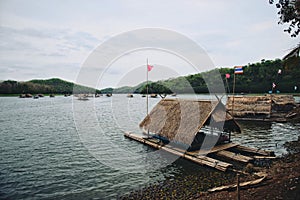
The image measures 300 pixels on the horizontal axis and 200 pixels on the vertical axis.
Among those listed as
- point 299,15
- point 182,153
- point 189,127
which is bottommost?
point 182,153

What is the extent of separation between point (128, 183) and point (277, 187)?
7.81 m

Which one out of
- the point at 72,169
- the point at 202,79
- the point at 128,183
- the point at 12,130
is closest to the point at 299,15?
the point at 128,183

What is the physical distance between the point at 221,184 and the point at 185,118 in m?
6.44

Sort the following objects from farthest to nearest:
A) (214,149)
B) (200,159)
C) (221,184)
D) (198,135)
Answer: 1. (198,135)
2. (214,149)
3. (200,159)
4. (221,184)

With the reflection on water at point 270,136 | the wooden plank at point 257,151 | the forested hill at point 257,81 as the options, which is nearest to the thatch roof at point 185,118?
the wooden plank at point 257,151

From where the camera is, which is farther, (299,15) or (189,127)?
(189,127)

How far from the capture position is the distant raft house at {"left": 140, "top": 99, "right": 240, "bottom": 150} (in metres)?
16.1

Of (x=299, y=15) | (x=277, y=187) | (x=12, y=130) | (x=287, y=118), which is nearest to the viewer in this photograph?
(x=277, y=187)

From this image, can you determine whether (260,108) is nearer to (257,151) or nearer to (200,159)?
(257,151)

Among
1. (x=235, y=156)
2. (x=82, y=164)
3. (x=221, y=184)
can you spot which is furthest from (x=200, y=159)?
(x=82, y=164)

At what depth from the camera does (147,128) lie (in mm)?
20672

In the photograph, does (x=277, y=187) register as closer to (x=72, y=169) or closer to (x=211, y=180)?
(x=211, y=180)

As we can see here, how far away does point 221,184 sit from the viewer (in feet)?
Result: 38.6

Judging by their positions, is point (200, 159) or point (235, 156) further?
point (235, 156)
